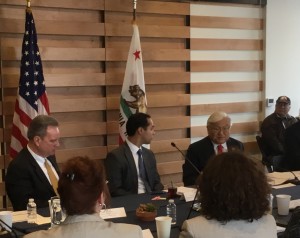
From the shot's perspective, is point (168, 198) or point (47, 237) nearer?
point (47, 237)

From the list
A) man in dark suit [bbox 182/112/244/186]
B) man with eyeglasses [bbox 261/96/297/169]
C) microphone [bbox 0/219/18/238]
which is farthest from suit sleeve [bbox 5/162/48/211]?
man with eyeglasses [bbox 261/96/297/169]

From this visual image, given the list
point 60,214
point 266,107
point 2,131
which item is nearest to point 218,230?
point 60,214

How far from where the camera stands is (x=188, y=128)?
5793 mm

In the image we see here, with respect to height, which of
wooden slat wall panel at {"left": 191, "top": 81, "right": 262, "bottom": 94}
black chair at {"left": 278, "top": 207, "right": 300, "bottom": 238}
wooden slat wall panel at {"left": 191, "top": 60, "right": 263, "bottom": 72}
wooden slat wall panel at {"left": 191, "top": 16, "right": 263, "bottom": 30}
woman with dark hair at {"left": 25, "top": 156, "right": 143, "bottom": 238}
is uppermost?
wooden slat wall panel at {"left": 191, "top": 16, "right": 263, "bottom": 30}

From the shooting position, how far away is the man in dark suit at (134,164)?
148 inches

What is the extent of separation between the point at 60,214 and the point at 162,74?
10.1ft

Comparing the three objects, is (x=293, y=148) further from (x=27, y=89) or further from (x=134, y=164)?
(x=27, y=89)

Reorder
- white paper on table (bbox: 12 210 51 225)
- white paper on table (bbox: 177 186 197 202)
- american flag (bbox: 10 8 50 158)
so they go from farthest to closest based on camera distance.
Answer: american flag (bbox: 10 8 50 158) → white paper on table (bbox: 177 186 197 202) → white paper on table (bbox: 12 210 51 225)

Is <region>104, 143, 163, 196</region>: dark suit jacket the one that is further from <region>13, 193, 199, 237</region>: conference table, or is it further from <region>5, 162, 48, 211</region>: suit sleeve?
<region>5, 162, 48, 211</region>: suit sleeve

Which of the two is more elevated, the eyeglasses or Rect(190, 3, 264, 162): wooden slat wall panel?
Rect(190, 3, 264, 162): wooden slat wall panel

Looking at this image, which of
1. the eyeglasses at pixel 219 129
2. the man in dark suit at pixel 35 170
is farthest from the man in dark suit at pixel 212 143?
the man in dark suit at pixel 35 170

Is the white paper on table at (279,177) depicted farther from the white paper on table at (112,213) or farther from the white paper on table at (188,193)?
the white paper on table at (112,213)

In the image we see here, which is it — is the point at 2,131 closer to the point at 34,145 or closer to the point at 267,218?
the point at 34,145

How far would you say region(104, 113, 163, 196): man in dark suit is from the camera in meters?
3.76
